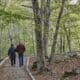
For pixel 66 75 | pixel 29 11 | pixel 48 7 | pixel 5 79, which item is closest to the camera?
pixel 66 75

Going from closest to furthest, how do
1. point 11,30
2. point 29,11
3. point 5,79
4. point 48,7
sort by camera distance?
point 5,79
point 48,7
point 29,11
point 11,30

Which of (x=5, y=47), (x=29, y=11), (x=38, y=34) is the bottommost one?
(x=5, y=47)

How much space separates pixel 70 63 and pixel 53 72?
3.54 metres

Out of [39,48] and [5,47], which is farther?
[5,47]

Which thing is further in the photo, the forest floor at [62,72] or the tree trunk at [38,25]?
the tree trunk at [38,25]

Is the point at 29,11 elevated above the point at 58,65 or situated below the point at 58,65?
above

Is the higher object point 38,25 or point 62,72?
point 38,25

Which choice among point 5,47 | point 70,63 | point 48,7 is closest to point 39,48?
point 48,7

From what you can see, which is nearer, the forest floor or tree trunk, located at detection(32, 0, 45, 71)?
the forest floor

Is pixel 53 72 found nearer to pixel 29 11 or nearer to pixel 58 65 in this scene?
pixel 58 65

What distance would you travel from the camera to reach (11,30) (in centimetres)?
5694

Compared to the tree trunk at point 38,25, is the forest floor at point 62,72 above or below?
below

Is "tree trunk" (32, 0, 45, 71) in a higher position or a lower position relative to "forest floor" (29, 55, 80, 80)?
higher

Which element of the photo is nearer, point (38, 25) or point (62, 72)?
point (38, 25)
